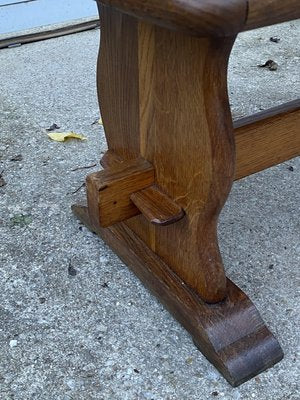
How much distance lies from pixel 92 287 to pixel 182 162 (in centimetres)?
44

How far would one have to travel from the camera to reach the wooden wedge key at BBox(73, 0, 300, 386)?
1.12 metres

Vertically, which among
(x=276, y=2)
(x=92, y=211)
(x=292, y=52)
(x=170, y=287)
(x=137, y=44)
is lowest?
(x=292, y=52)

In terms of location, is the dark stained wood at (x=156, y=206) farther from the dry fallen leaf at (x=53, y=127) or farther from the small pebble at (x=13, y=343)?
the dry fallen leaf at (x=53, y=127)

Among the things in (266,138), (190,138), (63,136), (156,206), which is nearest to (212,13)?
(190,138)

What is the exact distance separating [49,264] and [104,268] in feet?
0.46

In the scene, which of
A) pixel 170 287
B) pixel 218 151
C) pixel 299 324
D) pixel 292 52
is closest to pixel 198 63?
pixel 218 151

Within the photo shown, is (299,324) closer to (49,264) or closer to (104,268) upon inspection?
(104,268)

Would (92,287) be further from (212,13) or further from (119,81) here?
(212,13)

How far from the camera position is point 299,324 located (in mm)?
1396

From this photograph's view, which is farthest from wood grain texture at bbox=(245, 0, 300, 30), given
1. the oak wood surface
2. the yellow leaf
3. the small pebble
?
the yellow leaf

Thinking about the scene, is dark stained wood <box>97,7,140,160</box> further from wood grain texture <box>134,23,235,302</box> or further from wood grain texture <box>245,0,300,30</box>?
wood grain texture <box>245,0,300,30</box>

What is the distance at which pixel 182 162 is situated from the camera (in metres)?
1.24

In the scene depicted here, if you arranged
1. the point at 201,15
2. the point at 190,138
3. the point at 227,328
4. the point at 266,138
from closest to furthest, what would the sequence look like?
the point at 201,15 → the point at 190,138 → the point at 227,328 → the point at 266,138

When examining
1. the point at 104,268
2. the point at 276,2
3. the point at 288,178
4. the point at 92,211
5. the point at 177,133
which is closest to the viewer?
the point at 276,2
